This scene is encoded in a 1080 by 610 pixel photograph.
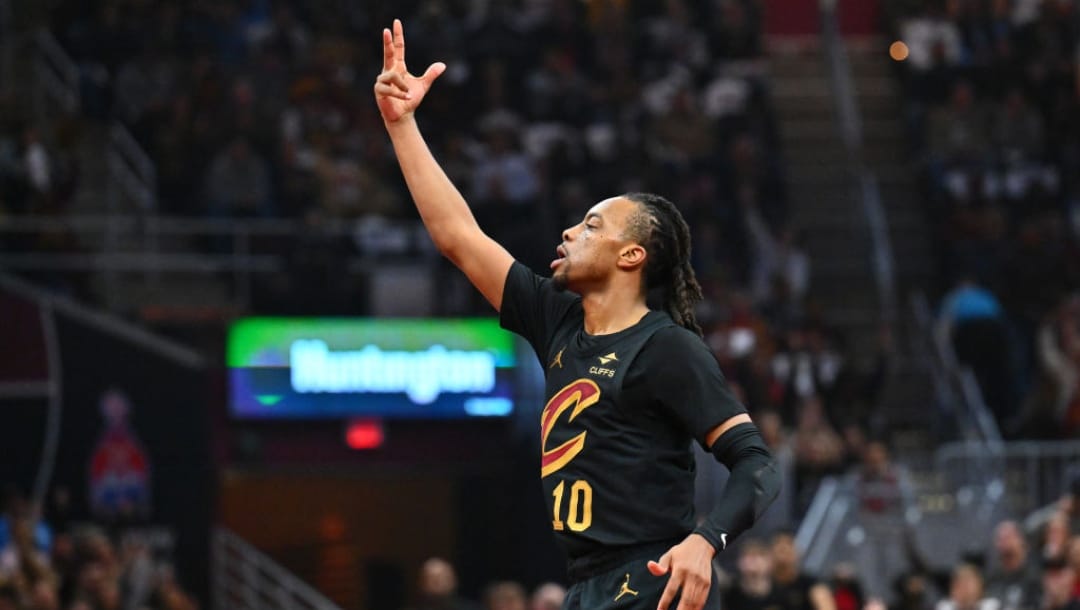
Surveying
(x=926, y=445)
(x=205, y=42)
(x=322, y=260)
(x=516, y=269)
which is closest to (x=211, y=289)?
(x=322, y=260)

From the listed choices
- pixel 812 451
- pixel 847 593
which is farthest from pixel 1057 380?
pixel 847 593

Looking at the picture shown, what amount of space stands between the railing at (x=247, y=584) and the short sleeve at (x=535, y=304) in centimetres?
1067

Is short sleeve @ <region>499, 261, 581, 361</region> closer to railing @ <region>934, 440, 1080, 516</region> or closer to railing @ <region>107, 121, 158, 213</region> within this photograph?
railing @ <region>934, 440, 1080, 516</region>

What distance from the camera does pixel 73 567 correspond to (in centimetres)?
1432

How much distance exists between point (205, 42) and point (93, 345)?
451 centimetres

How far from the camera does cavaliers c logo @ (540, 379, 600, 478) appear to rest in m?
5.18

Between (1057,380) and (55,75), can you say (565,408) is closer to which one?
(1057,380)

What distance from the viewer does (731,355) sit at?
17.4 metres

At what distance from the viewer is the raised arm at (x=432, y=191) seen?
5.53m

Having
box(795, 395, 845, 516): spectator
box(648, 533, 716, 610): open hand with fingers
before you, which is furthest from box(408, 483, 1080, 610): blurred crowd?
box(648, 533, 716, 610): open hand with fingers

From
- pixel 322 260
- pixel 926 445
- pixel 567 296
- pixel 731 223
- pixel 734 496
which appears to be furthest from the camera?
pixel 731 223

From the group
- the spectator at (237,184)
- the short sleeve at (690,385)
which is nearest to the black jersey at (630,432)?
the short sleeve at (690,385)

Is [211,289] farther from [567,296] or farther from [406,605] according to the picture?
[567,296]

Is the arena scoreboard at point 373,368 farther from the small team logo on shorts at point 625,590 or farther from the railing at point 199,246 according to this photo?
the small team logo on shorts at point 625,590
